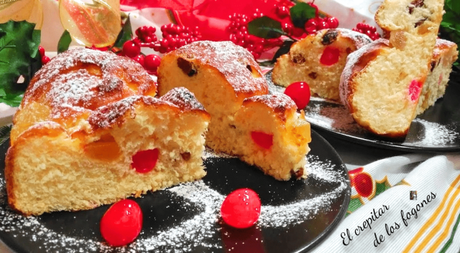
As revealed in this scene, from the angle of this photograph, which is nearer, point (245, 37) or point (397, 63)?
point (397, 63)

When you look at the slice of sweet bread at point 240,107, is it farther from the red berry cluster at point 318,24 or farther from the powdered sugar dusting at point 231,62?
→ the red berry cluster at point 318,24

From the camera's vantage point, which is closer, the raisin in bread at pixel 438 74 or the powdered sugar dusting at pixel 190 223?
the powdered sugar dusting at pixel 190 223

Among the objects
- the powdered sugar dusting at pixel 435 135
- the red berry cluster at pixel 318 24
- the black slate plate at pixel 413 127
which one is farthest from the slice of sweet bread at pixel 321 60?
the powdered sugar dusting at pixel 435 135

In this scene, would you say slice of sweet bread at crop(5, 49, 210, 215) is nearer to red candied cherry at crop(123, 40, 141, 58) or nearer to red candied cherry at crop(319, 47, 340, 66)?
red candied cherry at crop(123, 40, 141, 58)

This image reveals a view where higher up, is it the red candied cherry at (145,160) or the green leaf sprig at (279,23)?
the green leaf sprig at (279,23)

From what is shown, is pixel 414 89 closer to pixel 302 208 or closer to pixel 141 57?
pixel 302 208

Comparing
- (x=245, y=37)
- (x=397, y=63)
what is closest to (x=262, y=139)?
(x=397, y=63)

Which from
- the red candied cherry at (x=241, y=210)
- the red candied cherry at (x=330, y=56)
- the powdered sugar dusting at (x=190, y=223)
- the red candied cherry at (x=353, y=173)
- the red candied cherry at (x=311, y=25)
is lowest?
the powdered sugar dusting at (x=190, y=223)
